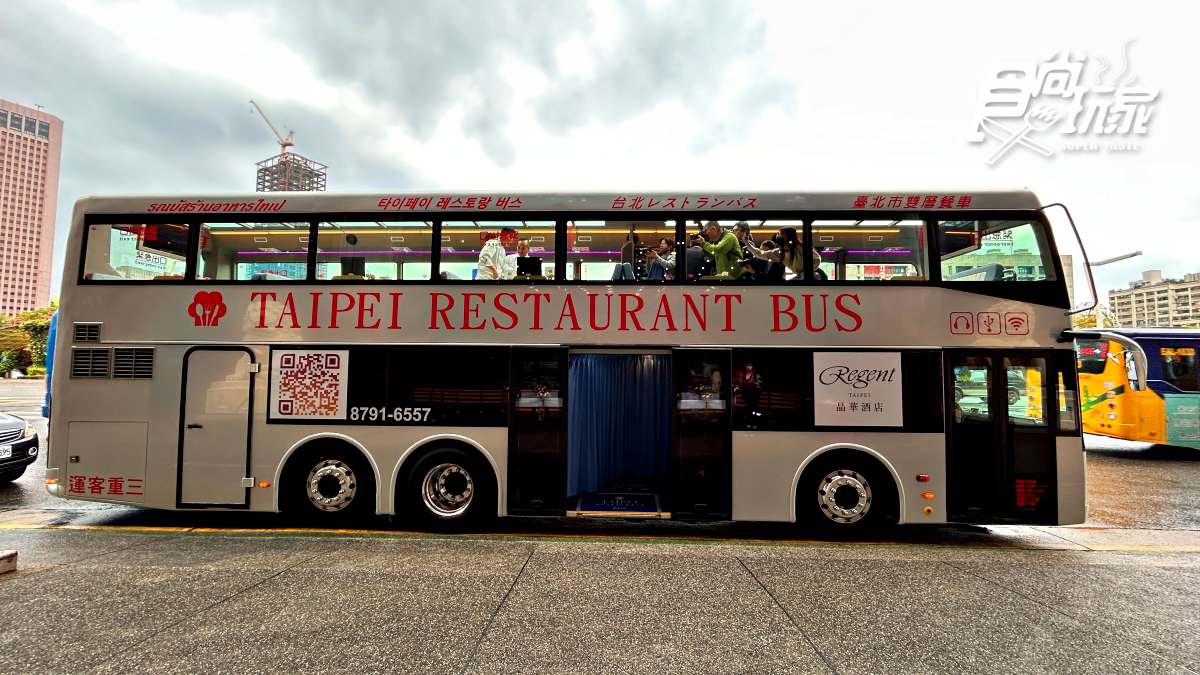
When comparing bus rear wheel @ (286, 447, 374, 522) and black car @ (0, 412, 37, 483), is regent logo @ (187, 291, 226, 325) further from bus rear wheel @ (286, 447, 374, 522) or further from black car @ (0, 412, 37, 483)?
black car @ (0, 412, 37, 483)

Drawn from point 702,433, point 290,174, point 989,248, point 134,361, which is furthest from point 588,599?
point 290,174

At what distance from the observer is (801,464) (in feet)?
18.9

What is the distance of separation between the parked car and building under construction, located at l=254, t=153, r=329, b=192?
161673 mm

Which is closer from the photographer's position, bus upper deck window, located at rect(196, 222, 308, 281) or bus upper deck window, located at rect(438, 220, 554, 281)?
bus upper deck window, located at rect(438, 220, 554, 281)

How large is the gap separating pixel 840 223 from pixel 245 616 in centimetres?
643

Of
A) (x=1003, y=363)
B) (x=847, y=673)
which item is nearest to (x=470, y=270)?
(x=847, y=673)

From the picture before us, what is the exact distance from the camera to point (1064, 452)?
558 centimetres

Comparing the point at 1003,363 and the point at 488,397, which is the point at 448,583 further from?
the point at 1003,363

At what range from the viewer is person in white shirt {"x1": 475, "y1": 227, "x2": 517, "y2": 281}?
6012 mm

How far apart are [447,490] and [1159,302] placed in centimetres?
10091

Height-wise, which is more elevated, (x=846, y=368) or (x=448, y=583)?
(x=846, y=368)

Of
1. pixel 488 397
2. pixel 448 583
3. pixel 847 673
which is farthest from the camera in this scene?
pixel 488 397

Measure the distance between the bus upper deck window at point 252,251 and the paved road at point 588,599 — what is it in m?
2.88

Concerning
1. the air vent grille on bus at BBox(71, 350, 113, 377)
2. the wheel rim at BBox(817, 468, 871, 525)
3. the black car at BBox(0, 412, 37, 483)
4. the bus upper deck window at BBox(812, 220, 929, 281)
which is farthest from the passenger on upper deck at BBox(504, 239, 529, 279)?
the black car at BBox(0, 412, 37, 483)
